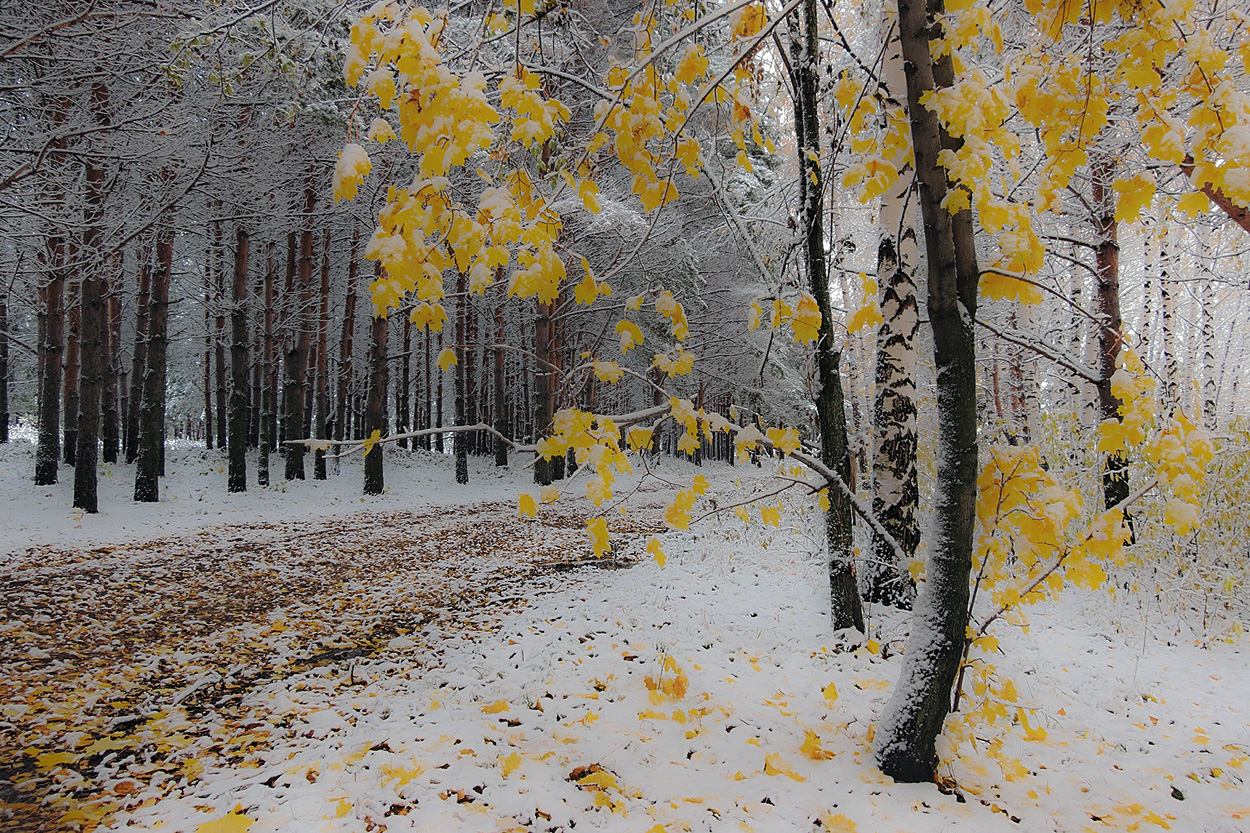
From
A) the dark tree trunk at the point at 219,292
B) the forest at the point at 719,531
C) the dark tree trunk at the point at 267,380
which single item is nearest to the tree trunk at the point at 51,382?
the forest at the point at 719,531

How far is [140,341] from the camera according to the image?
14.4m

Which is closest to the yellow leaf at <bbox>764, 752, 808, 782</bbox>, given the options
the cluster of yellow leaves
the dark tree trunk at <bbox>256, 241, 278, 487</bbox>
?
the cluster of yellow leaves

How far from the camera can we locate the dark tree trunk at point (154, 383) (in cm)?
1116

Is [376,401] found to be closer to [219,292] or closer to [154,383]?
[154,383]

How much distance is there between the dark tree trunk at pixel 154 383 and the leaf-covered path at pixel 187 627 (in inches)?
117

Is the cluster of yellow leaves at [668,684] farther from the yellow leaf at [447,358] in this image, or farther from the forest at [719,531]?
the yellow leaf at [447,358]

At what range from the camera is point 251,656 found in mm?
4547

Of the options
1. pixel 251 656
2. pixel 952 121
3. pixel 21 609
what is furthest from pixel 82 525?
pixel 952 121

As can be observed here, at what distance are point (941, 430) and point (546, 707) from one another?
8.91 ft

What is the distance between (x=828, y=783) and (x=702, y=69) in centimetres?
328

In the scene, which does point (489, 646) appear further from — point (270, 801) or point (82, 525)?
point (82, 525)

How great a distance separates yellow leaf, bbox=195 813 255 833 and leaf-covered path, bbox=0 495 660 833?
57 cm

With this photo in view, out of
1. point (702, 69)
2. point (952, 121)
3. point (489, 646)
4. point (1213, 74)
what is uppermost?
point (702, 69)

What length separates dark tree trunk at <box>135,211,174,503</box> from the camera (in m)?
11.2
